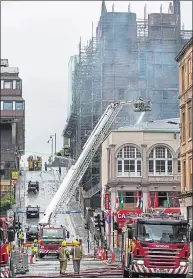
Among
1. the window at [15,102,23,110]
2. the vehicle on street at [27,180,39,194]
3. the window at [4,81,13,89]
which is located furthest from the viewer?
the vehicle on street at [27,180,39,194]

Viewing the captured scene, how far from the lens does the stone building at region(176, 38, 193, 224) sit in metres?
44.5

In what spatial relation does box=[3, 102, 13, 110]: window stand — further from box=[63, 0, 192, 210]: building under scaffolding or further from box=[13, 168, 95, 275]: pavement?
box=[13, 168, 95, 275]: pavement

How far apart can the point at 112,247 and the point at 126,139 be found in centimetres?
1253

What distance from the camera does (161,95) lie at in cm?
7369

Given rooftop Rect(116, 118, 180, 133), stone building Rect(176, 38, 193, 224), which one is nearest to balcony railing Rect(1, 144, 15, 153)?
rooftop Rect(116, 118, 180, 133)

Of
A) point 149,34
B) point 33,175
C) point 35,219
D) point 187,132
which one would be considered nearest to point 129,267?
point 187,132

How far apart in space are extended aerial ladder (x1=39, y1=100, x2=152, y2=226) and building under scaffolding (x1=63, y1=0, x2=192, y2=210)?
8.01 meters

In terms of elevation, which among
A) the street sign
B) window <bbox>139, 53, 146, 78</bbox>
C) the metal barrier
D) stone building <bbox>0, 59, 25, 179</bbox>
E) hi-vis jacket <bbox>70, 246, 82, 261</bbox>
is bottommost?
the metal barrier

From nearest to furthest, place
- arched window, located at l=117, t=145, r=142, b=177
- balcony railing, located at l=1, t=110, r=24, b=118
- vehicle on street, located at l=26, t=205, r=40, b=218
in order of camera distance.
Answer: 1. arched window, located at l=117, t=145, r=142, b=177
2. vehicle on street, located at l=26, t=205, r=40, b=218
3. balcony railing, located at l=1, t=110, r=24, b=118

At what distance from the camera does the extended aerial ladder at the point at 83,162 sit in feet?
192

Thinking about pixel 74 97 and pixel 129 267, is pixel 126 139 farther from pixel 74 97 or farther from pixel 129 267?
pixel 129 267

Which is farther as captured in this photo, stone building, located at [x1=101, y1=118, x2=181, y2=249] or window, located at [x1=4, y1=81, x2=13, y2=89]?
window, located at [x1=4, y1=81, x2=13, y2=89]

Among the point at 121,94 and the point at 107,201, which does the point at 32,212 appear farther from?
the point at 121,94

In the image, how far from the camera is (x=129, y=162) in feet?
213
